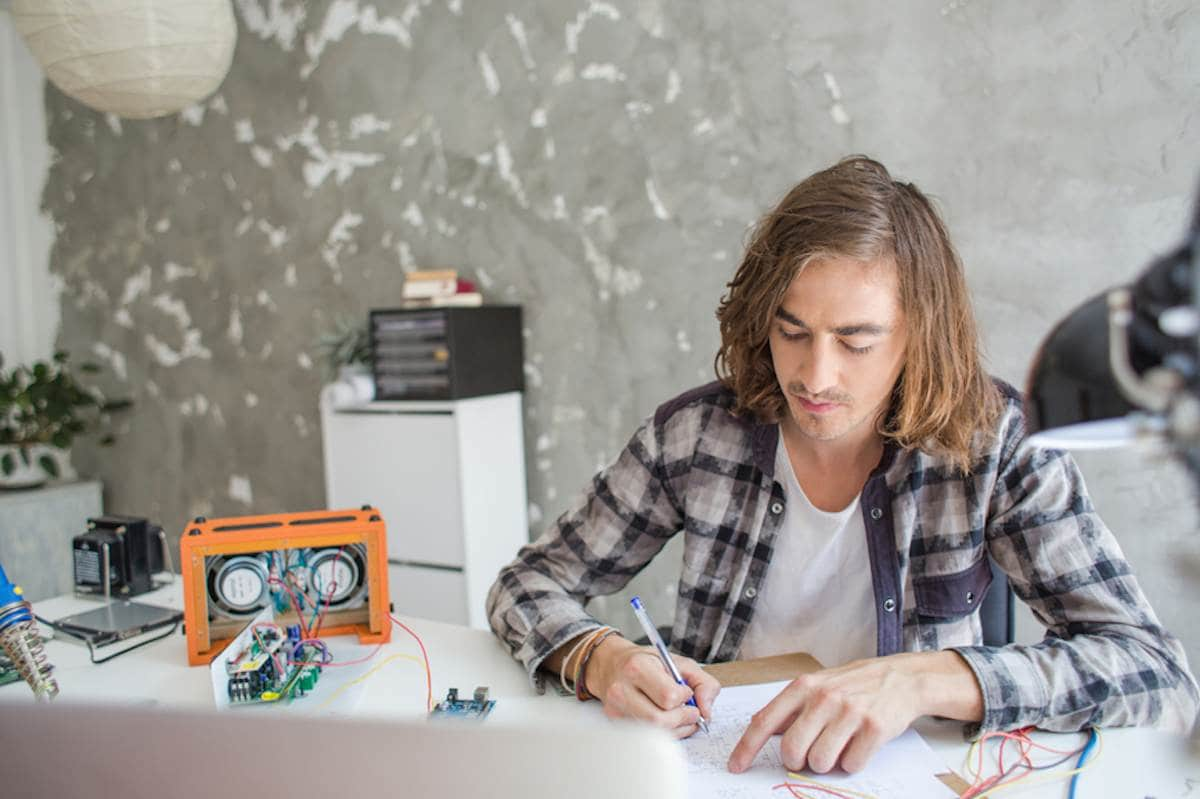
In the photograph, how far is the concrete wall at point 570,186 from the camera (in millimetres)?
2090

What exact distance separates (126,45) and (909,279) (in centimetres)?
147

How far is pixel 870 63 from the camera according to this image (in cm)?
228

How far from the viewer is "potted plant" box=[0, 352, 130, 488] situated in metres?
3.54

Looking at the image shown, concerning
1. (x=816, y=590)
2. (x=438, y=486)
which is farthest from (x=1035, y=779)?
(x=438, y=486)

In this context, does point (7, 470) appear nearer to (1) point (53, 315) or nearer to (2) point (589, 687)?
(1) point (53, 315)

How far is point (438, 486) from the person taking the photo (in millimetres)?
2689

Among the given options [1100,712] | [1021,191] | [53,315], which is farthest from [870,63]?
[53,315]

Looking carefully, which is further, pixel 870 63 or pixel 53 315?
pixel 53 315

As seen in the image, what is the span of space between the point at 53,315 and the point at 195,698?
359 cm

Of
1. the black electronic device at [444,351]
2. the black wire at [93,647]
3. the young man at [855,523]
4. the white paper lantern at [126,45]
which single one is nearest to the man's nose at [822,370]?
the young man at [855,523]

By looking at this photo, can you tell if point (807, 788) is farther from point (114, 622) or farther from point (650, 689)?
point (114, 622)

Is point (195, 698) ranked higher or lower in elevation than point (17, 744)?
lower

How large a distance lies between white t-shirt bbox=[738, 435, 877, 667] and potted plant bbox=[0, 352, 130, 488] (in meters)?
3.29

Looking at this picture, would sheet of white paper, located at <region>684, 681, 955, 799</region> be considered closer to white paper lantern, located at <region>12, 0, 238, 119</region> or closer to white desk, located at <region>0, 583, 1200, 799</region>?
white desk, located at <region>0, 583, 1200, 799</region>
